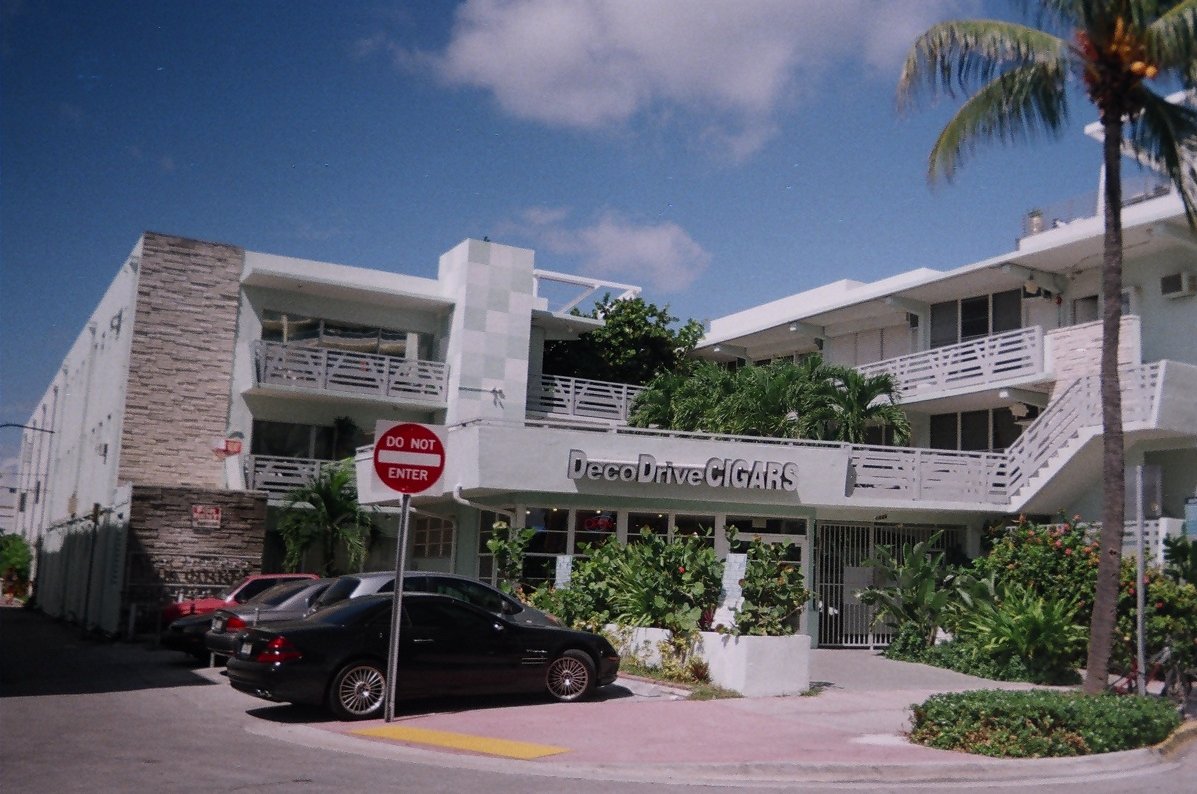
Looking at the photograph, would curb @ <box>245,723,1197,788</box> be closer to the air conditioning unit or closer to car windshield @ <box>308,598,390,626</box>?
car windshield @ <box>308,598,390,626</box>

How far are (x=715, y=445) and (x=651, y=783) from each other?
13287 millimetres

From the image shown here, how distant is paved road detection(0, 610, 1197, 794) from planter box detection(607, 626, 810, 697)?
1.85 feet

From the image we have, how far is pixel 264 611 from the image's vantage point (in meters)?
16.2

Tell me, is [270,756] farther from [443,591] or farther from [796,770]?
[443,591]

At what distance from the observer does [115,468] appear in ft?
100

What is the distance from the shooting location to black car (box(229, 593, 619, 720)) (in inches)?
491

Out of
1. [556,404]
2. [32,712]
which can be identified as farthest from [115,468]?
[32,712]

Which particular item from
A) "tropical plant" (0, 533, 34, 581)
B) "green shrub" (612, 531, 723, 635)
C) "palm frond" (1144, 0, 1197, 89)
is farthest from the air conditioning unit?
"tropical plant" (0, 533, 34, 581)

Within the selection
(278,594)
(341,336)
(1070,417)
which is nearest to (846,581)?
(1070,417)

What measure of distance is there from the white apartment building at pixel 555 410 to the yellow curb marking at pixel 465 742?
31.6 feet

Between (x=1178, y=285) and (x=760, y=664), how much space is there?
1468cm

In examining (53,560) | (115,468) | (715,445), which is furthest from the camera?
(53,560)

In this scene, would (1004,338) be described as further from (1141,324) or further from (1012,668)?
(1012,668)

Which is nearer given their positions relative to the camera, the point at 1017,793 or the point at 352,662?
the point at 1017,793
